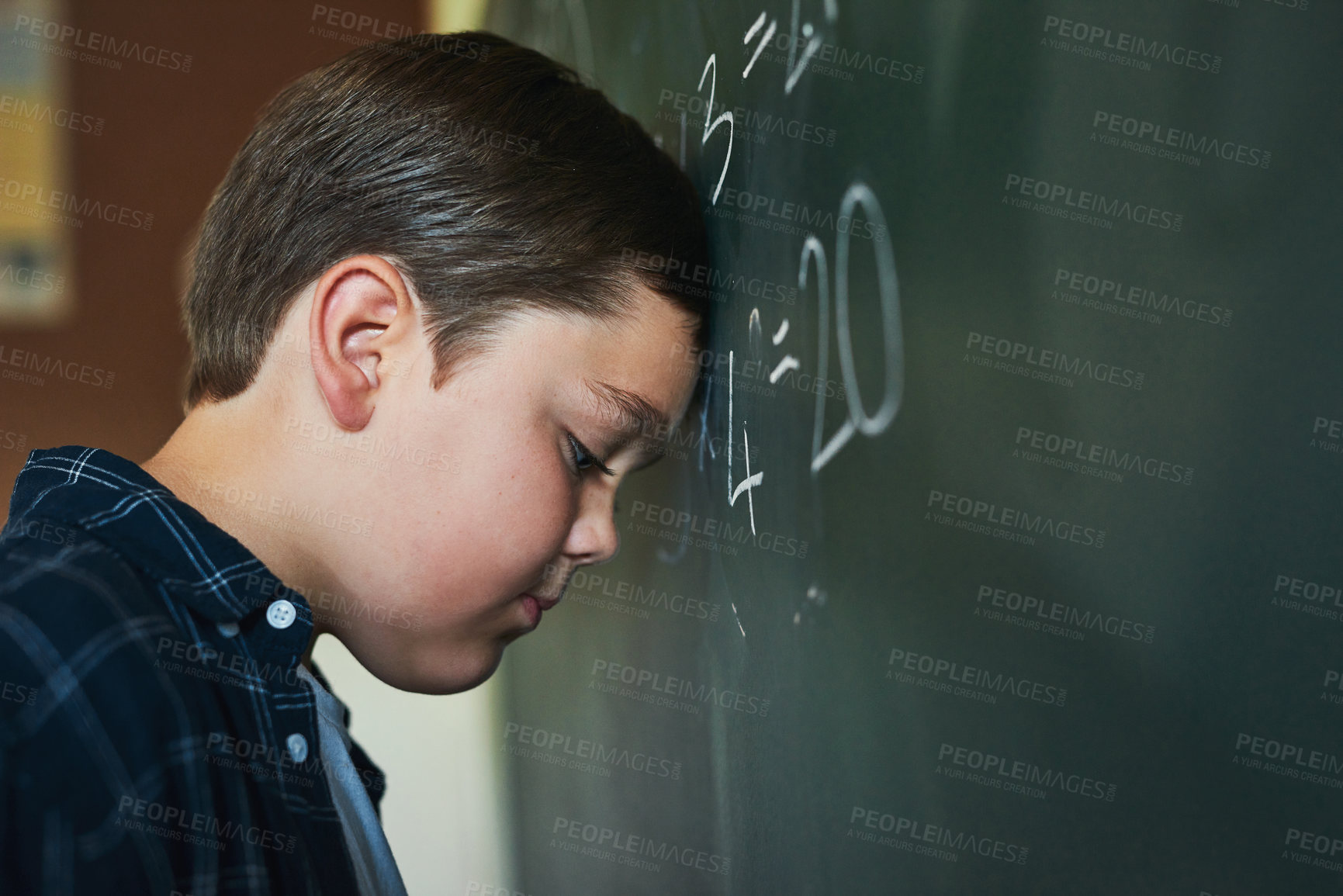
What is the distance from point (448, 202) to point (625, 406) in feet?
0.67

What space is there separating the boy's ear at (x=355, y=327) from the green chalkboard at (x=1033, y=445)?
0.89 ft

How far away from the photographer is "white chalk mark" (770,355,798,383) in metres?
0.69

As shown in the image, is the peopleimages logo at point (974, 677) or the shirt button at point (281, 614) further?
the shirt button at point (281, 614)

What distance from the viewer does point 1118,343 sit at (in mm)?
402

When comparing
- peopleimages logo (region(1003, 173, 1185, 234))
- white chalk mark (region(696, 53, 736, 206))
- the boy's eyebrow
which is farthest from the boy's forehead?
peopleimages logo (region(1003, 173, 1185, 234))

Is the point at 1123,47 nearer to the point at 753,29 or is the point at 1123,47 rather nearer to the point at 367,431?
the point at 753,29

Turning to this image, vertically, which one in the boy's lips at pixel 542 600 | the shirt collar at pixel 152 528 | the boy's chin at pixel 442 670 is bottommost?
the boy's chin at pixel 442 670

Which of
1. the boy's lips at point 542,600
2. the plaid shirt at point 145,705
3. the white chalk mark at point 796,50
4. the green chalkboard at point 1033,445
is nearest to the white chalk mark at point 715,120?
the green chalkboard at point 1033,445

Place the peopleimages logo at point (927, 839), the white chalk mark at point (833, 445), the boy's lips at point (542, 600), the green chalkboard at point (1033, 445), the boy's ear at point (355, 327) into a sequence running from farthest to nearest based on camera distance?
1. the boy's lips at point (542, 600)
2. the boy's ear at point (355, 327)
3. the white chalk mark at point (833, 445)
4. the peopleimages logo at point (927, 839)
5. the green chalkboard at point (1033, 445)

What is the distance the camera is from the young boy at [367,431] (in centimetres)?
62

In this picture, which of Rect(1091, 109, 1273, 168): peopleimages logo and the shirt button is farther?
the shirt button

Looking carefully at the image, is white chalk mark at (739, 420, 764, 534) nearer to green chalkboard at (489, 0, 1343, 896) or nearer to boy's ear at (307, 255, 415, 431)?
green chalkboard at (489, 0, 1343, 896)

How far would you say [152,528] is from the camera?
63 centimetres

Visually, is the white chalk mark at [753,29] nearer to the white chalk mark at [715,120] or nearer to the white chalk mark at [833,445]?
the white chalk mark at [715,120]
